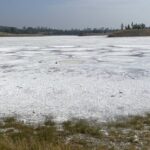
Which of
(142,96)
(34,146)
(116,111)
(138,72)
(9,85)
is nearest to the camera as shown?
(34,146)

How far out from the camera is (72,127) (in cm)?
648

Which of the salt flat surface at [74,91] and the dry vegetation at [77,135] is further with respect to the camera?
the salt flat surface at [74,91]

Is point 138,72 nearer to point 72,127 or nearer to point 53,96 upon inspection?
point 53,96

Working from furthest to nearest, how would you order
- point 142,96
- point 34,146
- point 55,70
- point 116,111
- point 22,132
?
point 55,70 < point 142,96 < point 116,111 < point 22,132 < point 34,146

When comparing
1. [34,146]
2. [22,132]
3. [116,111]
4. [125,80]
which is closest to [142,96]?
[116,111]

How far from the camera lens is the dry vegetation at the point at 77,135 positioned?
542 centimetres

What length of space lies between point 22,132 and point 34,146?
3.42ft

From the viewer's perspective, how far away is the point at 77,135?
20.2ft

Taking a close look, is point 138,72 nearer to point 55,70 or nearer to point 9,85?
point 55,70

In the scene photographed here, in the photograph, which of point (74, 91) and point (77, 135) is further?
point (74, 91)

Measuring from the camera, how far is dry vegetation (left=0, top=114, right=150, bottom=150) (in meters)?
5.42

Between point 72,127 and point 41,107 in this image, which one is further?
point 41,107

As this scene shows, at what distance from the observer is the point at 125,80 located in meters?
11.1

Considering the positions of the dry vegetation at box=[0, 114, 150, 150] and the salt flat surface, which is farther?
the salt flat surface
